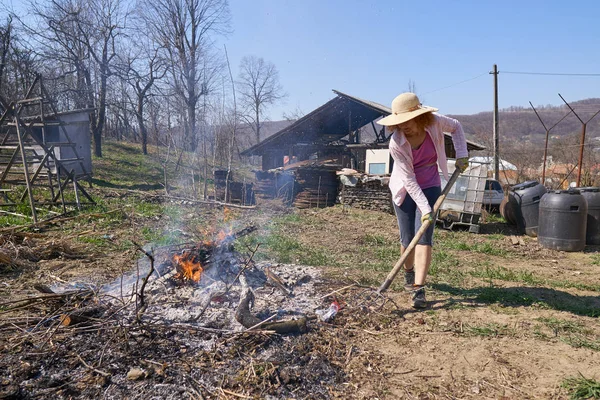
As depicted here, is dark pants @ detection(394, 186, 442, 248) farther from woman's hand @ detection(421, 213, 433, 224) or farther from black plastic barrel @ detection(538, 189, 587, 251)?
black plastic barrel @ detection(538, 189, 587, 251)

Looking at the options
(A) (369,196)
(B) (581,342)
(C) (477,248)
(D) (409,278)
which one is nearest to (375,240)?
(C) (477,248)

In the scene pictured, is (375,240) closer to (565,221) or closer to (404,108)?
(565,221)

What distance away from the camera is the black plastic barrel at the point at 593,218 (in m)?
7.18

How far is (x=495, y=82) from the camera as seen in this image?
16422mm

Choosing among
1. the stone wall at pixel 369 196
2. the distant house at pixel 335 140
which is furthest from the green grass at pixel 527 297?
the distant house at pixel 335 140

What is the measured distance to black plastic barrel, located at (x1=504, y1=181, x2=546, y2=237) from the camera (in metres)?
8.16

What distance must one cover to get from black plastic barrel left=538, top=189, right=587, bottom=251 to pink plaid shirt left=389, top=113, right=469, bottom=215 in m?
4.54

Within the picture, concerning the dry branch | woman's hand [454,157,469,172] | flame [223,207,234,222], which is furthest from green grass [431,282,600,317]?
flame [223,207,234,222]

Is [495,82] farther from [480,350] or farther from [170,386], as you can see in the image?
[170,386]

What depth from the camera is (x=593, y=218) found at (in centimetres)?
720

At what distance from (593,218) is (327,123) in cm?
1243

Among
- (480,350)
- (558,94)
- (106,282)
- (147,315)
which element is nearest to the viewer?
(480,350)

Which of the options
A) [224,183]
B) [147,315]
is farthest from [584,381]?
[224,183]

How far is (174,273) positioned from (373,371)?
2384 millimetres
